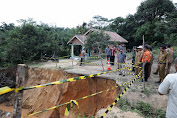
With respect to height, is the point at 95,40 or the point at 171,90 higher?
the point at 95,40

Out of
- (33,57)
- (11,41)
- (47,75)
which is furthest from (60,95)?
(11,41)

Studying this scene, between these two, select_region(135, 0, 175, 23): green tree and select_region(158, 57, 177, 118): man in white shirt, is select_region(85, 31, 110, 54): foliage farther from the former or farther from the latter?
select_region(135, 0, 175, 23): green tree

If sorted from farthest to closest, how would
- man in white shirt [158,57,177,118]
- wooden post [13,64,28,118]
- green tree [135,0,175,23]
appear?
green tree [135,0,175,23] → man in white shirt [158,57,177,118] → wooden post [13,64,28,118]

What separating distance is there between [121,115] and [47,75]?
284 inches

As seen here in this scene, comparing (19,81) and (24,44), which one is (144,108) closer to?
(19,81)

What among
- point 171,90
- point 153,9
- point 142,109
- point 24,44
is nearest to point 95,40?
point 24,44

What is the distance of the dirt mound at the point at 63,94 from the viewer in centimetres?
598

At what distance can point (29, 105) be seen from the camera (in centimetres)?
888

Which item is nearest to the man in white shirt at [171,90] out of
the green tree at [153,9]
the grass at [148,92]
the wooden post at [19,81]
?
the wooden post at [19,81]

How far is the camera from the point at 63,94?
738 centimetres

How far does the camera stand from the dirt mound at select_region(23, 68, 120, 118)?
598 cm

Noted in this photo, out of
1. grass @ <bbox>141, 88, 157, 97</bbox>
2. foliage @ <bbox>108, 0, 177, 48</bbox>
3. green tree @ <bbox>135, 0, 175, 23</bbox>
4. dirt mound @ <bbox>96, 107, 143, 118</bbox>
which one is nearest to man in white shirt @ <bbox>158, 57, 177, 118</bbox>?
dirt mound @ <bbox>96, 107, 143, 118</bbox>

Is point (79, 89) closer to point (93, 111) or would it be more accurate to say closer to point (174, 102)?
point (93, 111)

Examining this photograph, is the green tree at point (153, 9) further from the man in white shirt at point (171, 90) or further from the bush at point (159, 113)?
the man in white shirt at point (171, 90)
